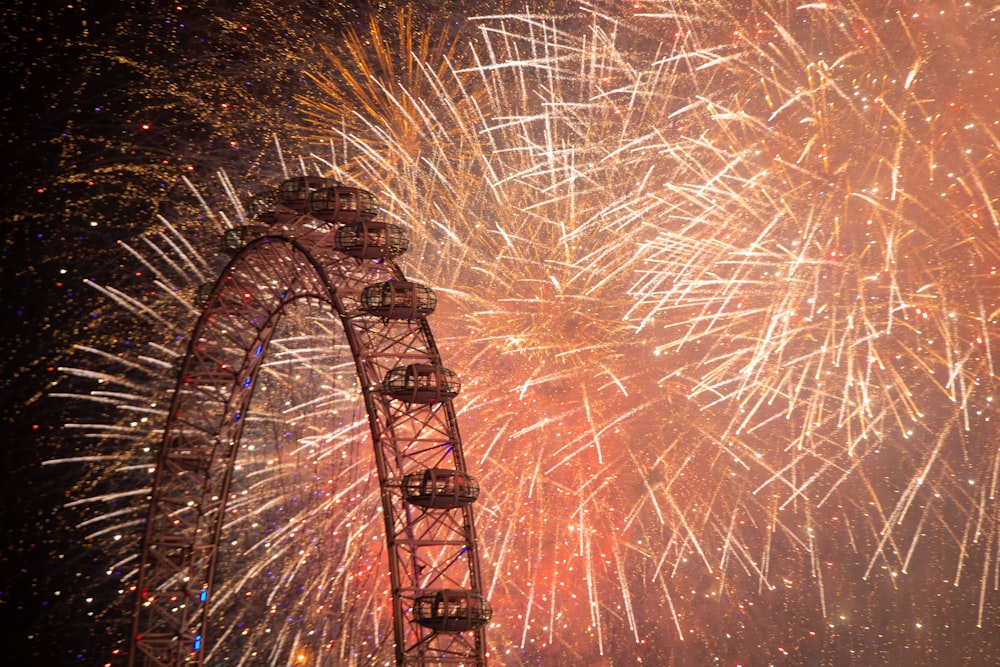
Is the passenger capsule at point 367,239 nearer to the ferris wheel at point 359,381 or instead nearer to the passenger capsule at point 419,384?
the ferris wheel at point 359,381

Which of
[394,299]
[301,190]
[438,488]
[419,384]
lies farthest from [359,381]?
[301,190]

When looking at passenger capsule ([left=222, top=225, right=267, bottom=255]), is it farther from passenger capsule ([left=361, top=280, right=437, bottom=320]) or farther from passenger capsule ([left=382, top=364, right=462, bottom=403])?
passenger capsule ([left=382, top=364, right=462, bottom=403])

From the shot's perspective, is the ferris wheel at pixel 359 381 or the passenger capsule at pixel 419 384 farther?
the passenger capsule at pixel 419 384

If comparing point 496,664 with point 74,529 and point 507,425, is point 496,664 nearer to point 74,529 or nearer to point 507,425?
point 507,425

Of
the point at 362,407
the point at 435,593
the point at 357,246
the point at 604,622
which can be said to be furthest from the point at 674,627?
the point at 357,246

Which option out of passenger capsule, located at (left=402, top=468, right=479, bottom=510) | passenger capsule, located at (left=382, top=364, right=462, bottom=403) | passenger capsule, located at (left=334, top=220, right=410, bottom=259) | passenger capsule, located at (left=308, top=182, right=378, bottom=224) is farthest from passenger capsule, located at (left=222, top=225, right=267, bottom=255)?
passenger capsule, located at (left=402, top=468, right=479, bottom=510)

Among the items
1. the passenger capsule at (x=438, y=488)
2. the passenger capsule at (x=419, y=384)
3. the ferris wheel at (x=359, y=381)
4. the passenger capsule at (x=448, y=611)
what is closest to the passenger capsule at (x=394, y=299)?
the ferris wheel at (x=359, y=381)
